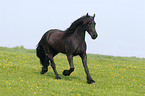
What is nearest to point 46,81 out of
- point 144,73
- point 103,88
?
point 103,88

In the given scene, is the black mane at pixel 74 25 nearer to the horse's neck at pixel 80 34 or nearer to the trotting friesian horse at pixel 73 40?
the trotting friesian horse at pixel 73 40

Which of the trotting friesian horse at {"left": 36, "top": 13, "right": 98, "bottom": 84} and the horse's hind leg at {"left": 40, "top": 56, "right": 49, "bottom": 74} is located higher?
the trotting friesian horse at {"left": 36, "top": 13, "right": 98, "bottom": 84}

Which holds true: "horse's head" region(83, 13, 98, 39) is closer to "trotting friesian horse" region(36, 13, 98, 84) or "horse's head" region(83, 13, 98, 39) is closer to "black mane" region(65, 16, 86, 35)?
"trotting friesian horse" region(36, 13, 98, 84)

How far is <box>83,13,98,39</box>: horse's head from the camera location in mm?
10969

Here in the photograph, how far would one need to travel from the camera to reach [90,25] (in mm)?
11062

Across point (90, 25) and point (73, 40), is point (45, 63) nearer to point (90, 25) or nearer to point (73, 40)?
point (73, 40)

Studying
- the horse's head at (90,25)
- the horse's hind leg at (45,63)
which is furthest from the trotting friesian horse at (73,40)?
the horse's hind leg at (45,63)

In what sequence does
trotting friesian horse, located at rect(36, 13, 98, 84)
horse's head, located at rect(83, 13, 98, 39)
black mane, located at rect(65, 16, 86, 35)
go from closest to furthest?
1. horse's head, located at rect(83, 13, 98, 39)
2. trotting friesian horse, located at rect(36, 13, 98, 84)
3. black mane, located at rect(65, 16, 86, 35)

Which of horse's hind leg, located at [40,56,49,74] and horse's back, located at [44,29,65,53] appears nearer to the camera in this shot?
horse's back, located at [44,29,65,53]

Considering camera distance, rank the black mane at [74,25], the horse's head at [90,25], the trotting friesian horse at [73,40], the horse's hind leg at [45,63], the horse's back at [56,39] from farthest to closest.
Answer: the horse's hind leg at [45,63] < the horse's back at [56,39] < the black mane at [74,25] < the trotting friesian horse at [73,40] < the horse's head at [90,25]

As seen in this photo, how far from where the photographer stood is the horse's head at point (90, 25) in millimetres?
10969

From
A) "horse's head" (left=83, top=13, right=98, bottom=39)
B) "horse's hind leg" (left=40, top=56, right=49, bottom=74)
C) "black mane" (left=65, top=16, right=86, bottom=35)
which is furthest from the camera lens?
"horse's hind leg" (left=40, top=56, right=49, bottom=74)

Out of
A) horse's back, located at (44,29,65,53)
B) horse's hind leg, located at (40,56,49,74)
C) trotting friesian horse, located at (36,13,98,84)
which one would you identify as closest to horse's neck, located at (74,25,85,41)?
trotting friesian horse, located at (36,13,98,84)

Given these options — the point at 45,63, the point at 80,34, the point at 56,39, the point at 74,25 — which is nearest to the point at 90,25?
the point at 80,34
